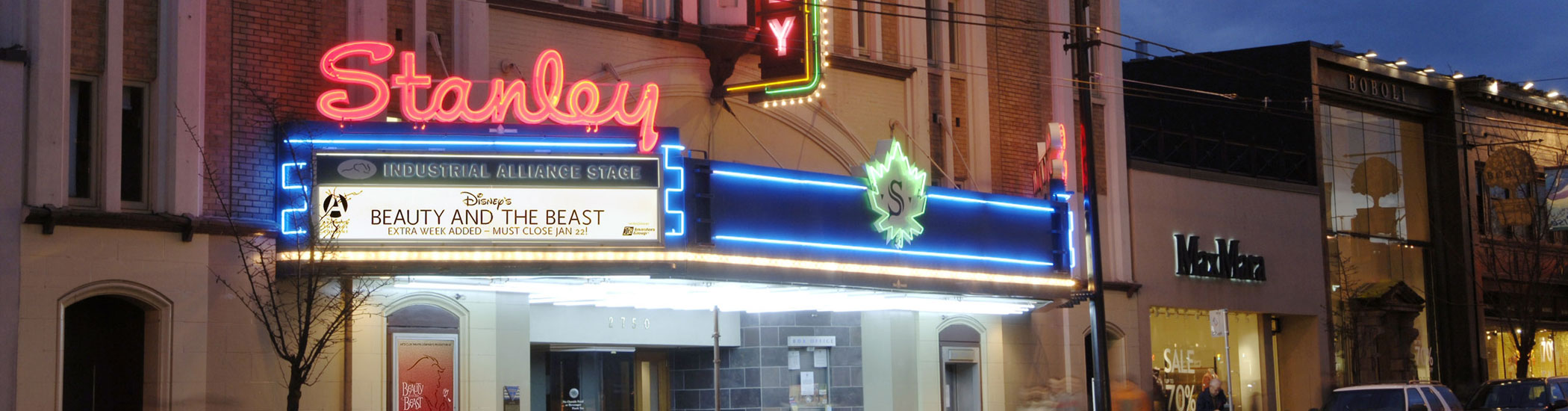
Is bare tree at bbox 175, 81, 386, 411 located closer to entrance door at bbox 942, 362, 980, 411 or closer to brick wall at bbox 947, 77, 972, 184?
brick wall at bbox 947, 77, 972, 184

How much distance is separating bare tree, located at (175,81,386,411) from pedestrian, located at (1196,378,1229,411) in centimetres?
A: 1471

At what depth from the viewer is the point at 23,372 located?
16938 millimetres

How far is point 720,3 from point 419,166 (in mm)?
6905

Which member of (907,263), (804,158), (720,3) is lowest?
Result: (907,263)

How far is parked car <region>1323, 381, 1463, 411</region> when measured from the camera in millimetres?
24047

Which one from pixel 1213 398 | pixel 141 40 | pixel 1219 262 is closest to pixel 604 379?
pixel 141 40

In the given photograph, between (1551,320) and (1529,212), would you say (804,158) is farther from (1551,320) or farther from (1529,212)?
(1551,320)

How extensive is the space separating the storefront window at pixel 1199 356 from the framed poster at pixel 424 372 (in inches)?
609

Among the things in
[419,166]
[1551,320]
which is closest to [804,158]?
[419,166]

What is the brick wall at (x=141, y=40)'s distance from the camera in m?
18.2

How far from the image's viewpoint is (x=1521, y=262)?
143 feet

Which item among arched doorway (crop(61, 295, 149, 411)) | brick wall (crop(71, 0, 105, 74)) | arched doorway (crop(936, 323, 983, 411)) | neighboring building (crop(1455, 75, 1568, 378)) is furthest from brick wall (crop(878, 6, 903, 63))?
neighboring building (crop(1455, 75, 1568, 378))

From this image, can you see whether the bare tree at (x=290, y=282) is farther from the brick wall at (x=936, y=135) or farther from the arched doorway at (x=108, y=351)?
the brick wall at (x=936, y=135)

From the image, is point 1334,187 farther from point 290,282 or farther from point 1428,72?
point 290,282
